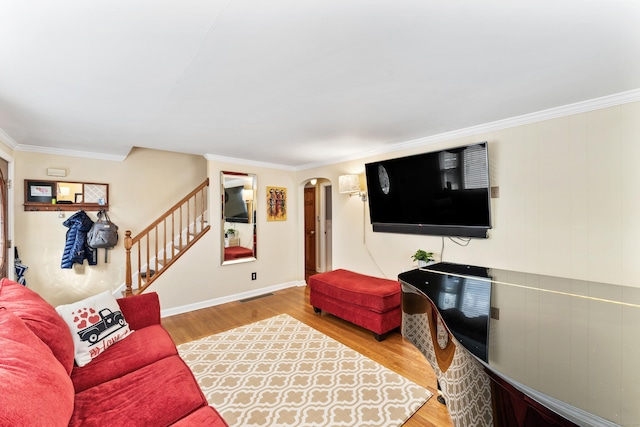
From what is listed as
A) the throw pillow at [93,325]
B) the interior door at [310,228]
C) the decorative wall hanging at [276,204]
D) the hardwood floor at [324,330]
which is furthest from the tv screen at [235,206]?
the throw pillow at [93,325]

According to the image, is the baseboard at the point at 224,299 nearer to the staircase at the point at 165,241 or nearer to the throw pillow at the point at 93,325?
the staircase at the point at 165,241

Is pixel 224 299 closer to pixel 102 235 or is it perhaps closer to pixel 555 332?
pixel 102 235

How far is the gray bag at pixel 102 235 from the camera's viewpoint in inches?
144

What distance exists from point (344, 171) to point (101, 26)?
3236mm

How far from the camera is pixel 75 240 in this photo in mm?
3617

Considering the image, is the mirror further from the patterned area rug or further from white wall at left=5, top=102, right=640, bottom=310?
the patterned area rug

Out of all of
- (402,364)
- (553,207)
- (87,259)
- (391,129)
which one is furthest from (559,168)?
(87,259)

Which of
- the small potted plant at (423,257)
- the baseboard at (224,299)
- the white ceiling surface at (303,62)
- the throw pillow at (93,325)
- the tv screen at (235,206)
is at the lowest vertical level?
the baseboard at (224,299)

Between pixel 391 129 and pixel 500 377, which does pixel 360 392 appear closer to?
pixel 500 377

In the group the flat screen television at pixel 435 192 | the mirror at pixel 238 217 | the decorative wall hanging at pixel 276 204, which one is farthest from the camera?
the decorative wall hanging at pixel 276 204

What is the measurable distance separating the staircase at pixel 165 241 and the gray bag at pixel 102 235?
250mm

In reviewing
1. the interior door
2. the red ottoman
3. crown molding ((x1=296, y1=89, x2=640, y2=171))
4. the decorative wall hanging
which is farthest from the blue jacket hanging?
crown molding ((x1=296, y1=89, x2=640, y2=171))

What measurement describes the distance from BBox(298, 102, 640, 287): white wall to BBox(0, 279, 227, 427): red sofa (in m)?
2.72

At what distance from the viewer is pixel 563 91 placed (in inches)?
78.6
